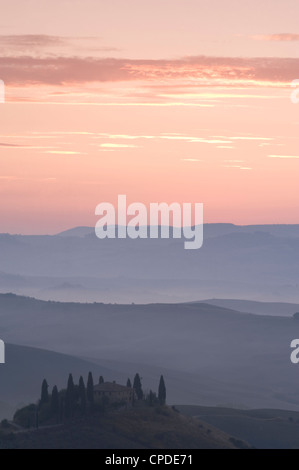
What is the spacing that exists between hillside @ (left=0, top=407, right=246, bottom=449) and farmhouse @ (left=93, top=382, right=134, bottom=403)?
10.7ft

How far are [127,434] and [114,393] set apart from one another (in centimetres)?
1365

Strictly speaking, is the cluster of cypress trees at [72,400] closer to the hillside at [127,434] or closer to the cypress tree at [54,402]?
the cypress tree at [54,402]

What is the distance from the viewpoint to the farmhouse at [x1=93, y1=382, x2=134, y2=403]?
16062 centimetres

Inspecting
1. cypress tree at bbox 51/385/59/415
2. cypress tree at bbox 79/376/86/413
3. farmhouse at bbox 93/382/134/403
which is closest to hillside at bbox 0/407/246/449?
cypress tree at bbox 79/376/86/413

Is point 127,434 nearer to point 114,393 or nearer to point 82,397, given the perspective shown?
point 82,397

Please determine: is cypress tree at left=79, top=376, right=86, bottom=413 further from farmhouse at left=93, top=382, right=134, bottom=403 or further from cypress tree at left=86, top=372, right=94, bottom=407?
farmhouse at left=93, top=382, right=134, bottom=403

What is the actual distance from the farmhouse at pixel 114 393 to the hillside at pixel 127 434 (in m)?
3.27

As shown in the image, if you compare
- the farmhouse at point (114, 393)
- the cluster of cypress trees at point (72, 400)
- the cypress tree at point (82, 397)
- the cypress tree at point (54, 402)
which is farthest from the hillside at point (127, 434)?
the cypress tree at point (54, 402)

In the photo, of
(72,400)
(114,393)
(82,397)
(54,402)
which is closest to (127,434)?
(82,397)

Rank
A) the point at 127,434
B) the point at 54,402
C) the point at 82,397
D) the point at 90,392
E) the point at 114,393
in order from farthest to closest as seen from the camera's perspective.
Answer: the point at 114,393 < the point at 90,392 < the point at 82,397 < the point at 54,402 < the point at 127,434

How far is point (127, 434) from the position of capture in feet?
489
